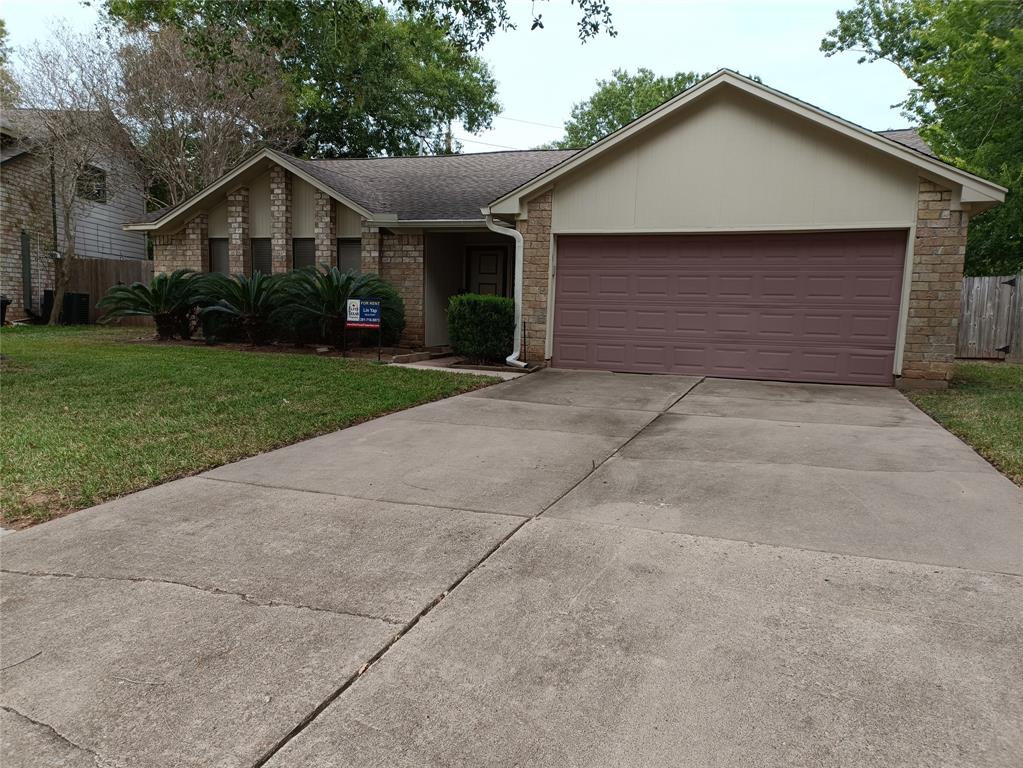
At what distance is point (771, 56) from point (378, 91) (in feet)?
53.6

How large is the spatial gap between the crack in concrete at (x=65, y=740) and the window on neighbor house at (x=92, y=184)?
23.1 metres

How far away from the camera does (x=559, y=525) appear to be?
157 inches

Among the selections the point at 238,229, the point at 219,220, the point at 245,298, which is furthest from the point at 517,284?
the point at 219,220

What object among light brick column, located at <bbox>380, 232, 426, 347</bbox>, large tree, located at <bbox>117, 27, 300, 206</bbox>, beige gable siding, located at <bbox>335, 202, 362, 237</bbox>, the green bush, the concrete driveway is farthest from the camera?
large tree, located at <bbox>117, 27, 300, 206</bbox>

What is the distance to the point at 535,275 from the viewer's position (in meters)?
11.7

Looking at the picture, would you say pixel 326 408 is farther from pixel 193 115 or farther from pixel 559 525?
pixel 193 115

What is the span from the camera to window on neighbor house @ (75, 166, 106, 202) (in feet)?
70.6

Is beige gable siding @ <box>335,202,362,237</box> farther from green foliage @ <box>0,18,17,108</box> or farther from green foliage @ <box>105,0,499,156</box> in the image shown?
green foliage @ <box>0,18,17,108</box>

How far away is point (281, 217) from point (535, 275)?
6502mm

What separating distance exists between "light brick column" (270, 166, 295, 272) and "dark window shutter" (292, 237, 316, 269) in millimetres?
178

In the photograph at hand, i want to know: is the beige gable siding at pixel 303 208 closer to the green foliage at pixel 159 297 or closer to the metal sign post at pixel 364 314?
the green foliage at pixel 159 297

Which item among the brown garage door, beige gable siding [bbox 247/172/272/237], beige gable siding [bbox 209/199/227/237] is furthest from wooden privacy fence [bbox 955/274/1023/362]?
beige gable siding [bbox 209/199/227/237]

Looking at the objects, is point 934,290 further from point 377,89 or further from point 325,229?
point 377,89

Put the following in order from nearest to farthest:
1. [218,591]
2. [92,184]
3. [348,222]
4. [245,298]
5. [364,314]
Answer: [218,591] → [364,314] → [245,298] → [348,222] → [92,184]
